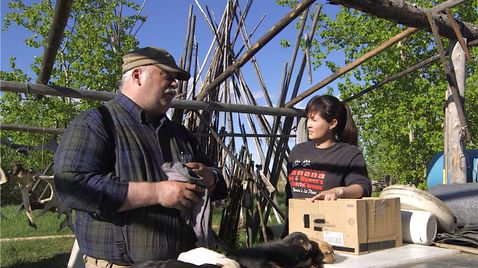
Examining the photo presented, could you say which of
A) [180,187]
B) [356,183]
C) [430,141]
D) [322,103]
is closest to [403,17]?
[322,103]

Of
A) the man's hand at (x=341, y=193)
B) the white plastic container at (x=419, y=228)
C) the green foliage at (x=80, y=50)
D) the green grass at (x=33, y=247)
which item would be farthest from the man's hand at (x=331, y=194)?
the green foliage at (x=80, y=50)

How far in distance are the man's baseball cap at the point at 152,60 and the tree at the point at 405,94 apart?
12634 millimetres

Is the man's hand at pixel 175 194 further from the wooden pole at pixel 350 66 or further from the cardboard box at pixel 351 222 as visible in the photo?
the wooden pole at pixel 350 66

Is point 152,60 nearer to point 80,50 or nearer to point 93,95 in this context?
point 93,95

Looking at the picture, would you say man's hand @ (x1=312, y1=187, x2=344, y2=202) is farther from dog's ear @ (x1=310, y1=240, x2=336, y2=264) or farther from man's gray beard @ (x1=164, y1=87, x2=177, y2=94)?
man's gray beard @ (x1=164, y1=87, x2=177, y2=94)

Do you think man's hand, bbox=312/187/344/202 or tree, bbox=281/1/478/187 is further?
tree, bbox=281/1/478/187

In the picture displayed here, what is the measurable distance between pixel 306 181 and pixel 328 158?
0.18m

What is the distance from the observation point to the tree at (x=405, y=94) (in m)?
13.9

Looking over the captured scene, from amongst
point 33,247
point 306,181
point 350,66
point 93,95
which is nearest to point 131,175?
point 306,181

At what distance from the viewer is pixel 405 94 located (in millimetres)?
14406

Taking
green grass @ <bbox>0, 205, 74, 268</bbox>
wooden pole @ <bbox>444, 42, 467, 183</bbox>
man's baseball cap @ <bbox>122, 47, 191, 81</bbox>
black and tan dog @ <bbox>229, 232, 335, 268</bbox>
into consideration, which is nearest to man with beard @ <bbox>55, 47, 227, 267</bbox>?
man's baseball cap @ <bbox>122, 47, 191, 81</bbox>

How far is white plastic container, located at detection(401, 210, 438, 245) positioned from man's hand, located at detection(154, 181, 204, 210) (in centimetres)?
165

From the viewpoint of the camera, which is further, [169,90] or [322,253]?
[322,253]

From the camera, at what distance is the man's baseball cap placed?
1850mm
